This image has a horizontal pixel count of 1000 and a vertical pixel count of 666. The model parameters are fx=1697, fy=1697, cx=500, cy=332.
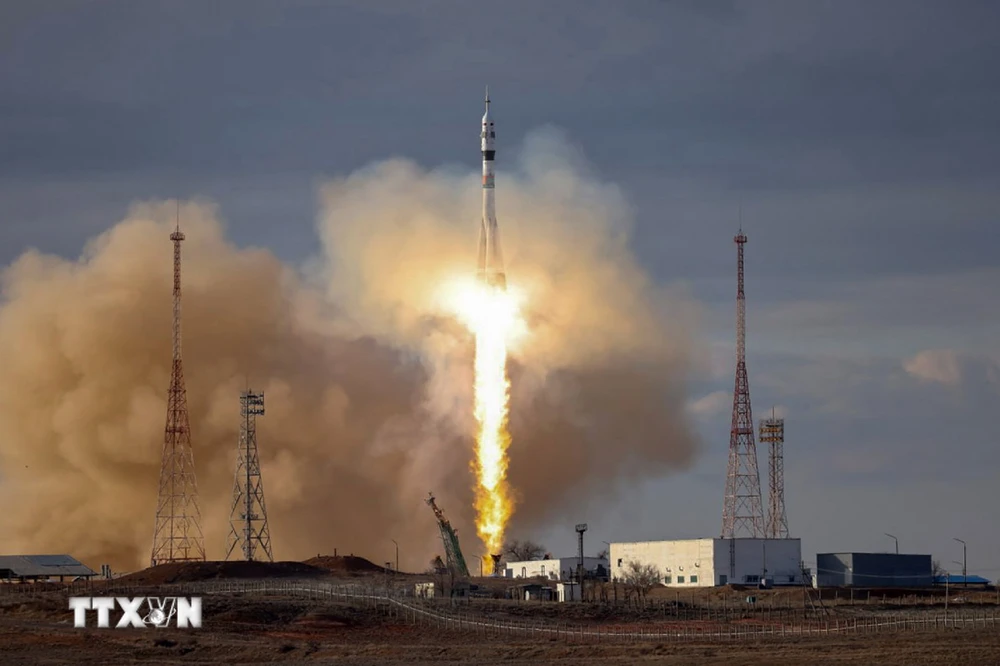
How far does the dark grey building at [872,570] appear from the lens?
447 ft

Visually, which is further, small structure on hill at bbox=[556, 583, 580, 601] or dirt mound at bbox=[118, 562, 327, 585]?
dirt mound at bbox=[118, 562, 327, 585]

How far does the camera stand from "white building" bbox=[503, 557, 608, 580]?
443 feet

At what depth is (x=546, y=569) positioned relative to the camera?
449 ft

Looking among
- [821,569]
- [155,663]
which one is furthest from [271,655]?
[821,569]

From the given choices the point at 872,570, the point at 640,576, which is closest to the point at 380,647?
the point at 640,576

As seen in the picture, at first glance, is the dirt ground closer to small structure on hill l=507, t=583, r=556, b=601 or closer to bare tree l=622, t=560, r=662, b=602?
small structure on hill l=507, t=583, r=556, b=601

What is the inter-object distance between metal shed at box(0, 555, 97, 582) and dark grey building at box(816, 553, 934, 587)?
5903 cm

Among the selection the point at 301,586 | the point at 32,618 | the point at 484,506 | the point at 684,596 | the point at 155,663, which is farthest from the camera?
the point at 484,506

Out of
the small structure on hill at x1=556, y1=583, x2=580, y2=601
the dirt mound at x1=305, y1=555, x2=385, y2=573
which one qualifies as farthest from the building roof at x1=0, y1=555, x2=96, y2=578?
the small structure on hill at x1=556, y1=583, x2=580, y2=601

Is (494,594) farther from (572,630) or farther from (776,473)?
(776,473)

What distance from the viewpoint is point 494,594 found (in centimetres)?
11644

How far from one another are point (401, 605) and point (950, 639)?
109 ft

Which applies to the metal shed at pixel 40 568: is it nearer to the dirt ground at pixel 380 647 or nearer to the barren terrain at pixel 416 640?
the barren terrain at pixel 416 640

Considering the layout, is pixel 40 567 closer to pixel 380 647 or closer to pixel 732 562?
pixel 732 562
